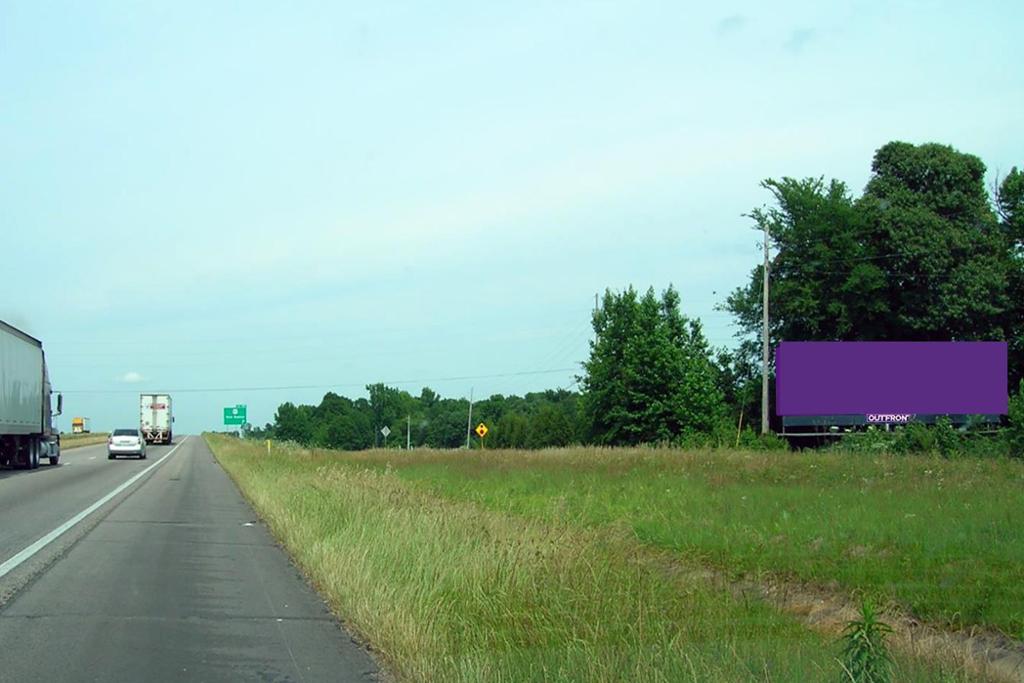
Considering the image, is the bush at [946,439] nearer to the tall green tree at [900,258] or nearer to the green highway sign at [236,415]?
the tall green tree at [900,258]

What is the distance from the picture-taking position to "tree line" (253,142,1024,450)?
55.2 metres

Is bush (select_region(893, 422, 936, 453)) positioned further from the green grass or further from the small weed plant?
the small weed plant

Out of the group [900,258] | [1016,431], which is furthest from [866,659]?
[900,258]

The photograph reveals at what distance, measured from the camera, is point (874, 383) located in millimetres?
39375

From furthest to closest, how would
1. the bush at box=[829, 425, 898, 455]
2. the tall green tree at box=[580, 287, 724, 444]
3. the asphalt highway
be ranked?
the tall green tree at box=[580, 287, 724, 444], the bush at box=[829, 425, 898, 455], the asphalt highway

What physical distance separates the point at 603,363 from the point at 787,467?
147 feet

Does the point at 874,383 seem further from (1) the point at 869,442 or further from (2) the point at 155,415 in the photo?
(2) the point at 155,415

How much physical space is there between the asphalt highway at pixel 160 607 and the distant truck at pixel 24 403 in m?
18.1

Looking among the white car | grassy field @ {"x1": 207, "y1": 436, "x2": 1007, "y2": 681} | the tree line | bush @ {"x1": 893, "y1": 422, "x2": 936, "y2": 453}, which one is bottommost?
the white car

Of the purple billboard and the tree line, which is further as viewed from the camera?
the tree line

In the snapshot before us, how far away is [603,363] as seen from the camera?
2790 inches

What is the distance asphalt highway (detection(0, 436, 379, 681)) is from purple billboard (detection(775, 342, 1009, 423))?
84.1ft

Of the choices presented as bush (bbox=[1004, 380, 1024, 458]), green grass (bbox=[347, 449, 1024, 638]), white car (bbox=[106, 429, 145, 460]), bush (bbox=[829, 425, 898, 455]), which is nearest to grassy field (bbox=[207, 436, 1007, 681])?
green grass (bbox=[347, 449, 1024, 638])

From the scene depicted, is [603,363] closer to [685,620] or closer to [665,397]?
[665,397]
